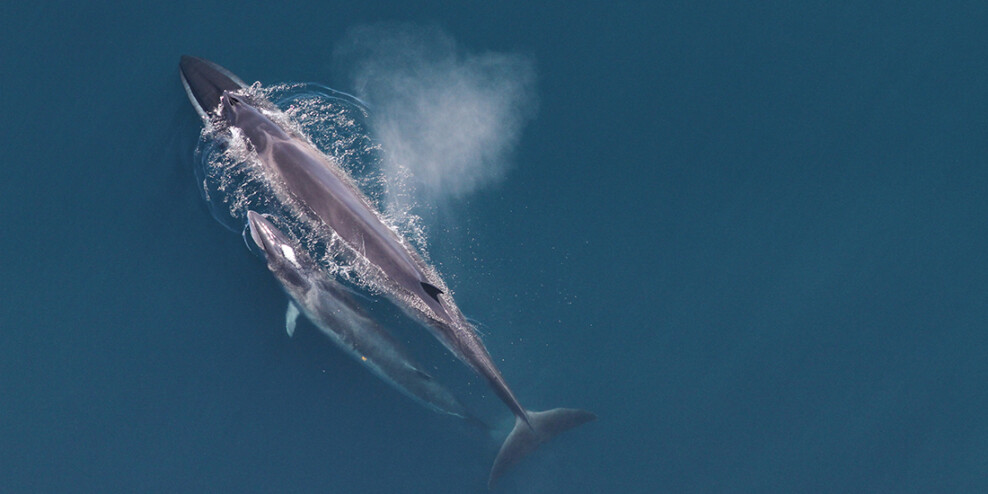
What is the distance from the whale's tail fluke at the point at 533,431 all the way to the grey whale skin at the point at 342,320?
165 cm

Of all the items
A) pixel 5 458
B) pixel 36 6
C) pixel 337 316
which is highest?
pixel 36 6

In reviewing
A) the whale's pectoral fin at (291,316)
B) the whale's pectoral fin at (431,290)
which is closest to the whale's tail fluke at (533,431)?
the whale's pectoral fin at (431,290)

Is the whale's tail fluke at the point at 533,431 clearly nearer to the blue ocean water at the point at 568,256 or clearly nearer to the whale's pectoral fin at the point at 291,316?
the blue ocean water at the point at 568,256

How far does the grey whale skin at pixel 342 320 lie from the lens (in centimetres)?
2573

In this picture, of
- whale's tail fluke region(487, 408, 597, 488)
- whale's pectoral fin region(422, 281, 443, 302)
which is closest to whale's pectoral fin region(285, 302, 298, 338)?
whale's pectoral fin region(422, 281, 443, 302)

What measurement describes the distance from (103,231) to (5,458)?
7055 millimetres

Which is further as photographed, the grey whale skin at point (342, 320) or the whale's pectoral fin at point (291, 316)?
the whale's pectoral fin at point (291, 316)

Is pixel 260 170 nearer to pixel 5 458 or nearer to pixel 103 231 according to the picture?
pixel 103 231

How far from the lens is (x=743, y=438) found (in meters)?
27.1

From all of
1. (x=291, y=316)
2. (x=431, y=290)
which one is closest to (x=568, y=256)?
(x=431, y=290)

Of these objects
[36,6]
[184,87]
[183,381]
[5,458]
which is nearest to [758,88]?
[184,87]

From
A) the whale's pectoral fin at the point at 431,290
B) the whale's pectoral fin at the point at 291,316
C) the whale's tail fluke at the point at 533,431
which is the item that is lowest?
the whale's tail fluke at the point at 533,431

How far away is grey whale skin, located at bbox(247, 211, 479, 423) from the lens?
84.4ft

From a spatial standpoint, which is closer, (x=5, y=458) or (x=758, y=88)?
(x=5, y=458)
